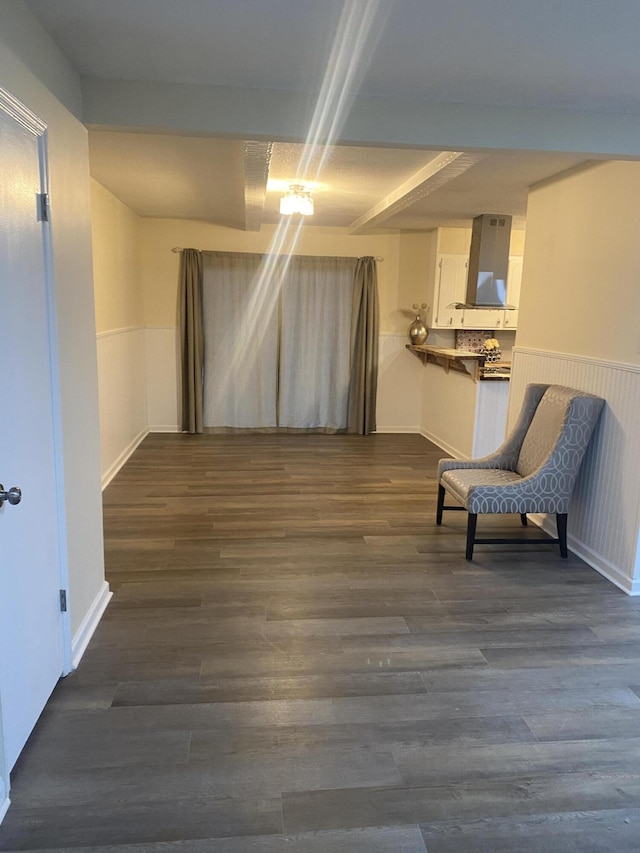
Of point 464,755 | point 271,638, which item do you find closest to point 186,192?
→ point 271,638

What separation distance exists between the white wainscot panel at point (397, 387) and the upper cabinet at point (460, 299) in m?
0.71

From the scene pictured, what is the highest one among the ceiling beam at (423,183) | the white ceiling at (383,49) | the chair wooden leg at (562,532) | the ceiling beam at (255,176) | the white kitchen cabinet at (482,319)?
the white ceiling at (383,49)

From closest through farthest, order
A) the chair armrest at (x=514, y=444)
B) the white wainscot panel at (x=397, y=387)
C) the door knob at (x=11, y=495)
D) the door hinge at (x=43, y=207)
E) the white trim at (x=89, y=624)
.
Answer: the door knob at (x=11, y=495), the door hinge at (x=43, y=207), the white trim at (x=89, y=624), the chair armrest at (x=514, y=444), the white wainscot panel at (x=397, y=387)

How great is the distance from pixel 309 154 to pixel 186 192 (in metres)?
1.56

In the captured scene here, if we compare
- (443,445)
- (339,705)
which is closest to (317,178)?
(443,445)

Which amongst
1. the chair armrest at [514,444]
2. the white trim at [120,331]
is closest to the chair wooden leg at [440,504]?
the chair armrest at [514,444]

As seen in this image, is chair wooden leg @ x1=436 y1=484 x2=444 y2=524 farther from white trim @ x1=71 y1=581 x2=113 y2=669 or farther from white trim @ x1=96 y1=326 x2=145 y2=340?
white trim @ x1=96 y1=326 x2=145 y2=340

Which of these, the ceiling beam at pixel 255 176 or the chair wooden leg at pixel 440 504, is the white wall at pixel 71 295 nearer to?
the ceiling beam at pixel 255 176

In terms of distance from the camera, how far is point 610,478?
10.7ft

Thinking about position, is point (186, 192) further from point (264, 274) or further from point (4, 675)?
point (4, 675)

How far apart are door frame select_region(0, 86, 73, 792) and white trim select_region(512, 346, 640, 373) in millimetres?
2756

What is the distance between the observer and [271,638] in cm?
257

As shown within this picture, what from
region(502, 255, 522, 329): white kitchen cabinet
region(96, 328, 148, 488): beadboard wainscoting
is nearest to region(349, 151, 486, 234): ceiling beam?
region(502, 255, 522, 329): white kitchen cabinet

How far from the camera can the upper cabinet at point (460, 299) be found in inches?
244
